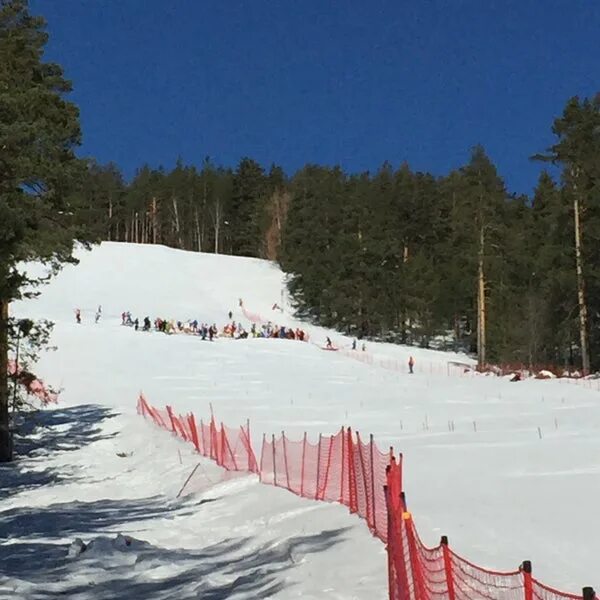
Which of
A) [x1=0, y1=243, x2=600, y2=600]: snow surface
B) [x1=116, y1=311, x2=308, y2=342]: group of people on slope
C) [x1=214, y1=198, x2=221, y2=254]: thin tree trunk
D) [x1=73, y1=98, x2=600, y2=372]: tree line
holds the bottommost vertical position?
[x1=0, y1=243, x2=600, y2=600]: snow surface

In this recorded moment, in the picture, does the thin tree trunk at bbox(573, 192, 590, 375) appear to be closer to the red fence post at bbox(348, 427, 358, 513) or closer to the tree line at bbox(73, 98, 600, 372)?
the tree line at bbox(73, 98, 600, 372)

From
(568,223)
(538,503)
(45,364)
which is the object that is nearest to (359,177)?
(568,223)

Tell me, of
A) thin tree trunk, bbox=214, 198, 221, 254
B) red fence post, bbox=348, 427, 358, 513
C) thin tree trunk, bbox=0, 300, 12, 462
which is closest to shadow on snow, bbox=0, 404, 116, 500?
thin tree trunk, bbox=0, 300, 12, 462

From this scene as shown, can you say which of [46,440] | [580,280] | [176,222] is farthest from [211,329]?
[176,222]

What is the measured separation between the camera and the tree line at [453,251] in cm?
4438

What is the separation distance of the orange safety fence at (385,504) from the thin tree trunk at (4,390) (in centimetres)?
471

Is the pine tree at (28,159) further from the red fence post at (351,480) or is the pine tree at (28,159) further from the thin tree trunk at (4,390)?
the red fence post at (351,480)

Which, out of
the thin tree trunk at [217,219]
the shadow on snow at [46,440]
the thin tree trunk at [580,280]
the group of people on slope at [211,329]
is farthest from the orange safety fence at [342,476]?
the thin tree trunk at [217,219]

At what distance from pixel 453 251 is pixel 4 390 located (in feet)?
180

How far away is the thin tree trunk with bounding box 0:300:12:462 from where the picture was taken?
64.7 feet

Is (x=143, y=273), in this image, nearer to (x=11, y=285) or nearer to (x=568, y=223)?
(x=568, y=223)

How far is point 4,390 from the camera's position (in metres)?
20.1

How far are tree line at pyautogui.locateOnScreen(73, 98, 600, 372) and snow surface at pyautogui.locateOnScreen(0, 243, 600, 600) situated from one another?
7497 mm

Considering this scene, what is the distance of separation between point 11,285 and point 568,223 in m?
35.6
